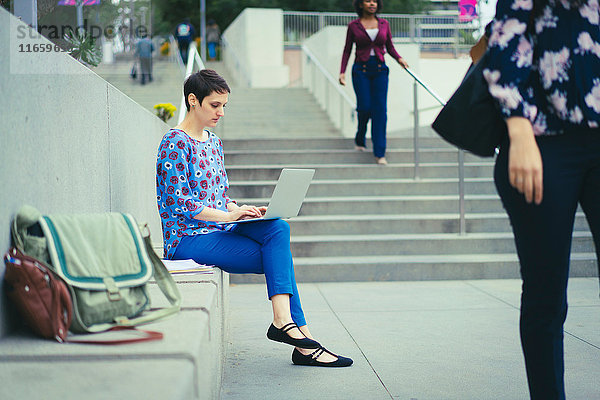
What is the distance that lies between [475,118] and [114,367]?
45.2 inches

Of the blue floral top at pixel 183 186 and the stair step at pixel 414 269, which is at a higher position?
the blue floral top at pixel 183 186

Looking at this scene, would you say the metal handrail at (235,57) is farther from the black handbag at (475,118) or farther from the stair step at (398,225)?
the black handbag at (475,118)

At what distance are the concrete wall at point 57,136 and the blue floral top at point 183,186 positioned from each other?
268 millimetres

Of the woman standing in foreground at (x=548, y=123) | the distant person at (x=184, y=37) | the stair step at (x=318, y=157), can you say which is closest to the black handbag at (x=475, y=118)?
the woman standing in foreground at (x=548, y=123)

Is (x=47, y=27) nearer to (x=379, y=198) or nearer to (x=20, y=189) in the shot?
(x=20, y=189)

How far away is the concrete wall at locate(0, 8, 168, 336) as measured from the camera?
6.32 ft

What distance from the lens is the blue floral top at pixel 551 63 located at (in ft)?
6.13

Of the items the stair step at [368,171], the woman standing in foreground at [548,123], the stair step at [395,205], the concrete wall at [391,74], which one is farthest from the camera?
the concrete wall at [391,74]

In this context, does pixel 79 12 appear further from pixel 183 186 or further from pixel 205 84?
pixel 183 186

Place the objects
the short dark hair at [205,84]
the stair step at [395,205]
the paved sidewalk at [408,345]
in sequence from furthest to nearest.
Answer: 1. the stair step at [395,205]
2. the short dark hair at [205,84]
3. the paved sidewalk at [408,345]

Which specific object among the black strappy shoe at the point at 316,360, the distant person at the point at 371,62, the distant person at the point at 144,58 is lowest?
the black strappy shoe at the point at 316,360

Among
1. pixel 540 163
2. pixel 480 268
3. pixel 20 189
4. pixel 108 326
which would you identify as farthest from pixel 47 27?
pixel 480 268

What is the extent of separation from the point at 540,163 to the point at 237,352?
2.07m

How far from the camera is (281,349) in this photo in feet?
11.6
